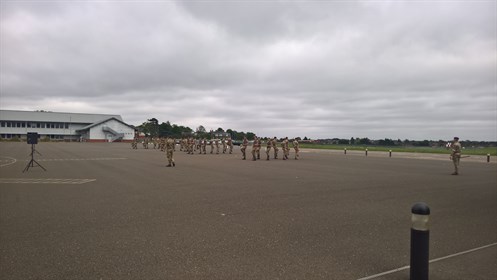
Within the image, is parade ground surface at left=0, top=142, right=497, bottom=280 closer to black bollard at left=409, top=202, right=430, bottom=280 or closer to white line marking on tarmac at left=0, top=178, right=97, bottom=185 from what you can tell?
black bollard at left=409, top=202, right=430, bottom=280

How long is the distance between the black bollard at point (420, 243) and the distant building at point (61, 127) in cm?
10124

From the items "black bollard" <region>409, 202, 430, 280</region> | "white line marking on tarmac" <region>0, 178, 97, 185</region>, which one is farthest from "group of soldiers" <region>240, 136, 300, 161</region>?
"black bollard" <region>409, 202, 430, 280</region>

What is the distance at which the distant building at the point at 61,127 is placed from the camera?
3871 inches

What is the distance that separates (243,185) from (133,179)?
4.74 m

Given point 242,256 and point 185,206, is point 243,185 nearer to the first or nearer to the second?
point 185,206

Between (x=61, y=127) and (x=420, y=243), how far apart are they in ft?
389

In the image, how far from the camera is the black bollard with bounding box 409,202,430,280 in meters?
4.00

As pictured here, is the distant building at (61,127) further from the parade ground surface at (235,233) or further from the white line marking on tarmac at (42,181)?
the parade ground surface at (235,233)

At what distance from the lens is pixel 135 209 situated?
28.2 feet

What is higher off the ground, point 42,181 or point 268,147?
point 268,147

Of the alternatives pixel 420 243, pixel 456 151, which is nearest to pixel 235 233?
pixel 420 243

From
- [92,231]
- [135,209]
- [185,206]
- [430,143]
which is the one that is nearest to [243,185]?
[185,206]

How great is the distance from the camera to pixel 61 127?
108 meters

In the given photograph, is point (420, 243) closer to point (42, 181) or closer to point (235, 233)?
point (235, 233)
